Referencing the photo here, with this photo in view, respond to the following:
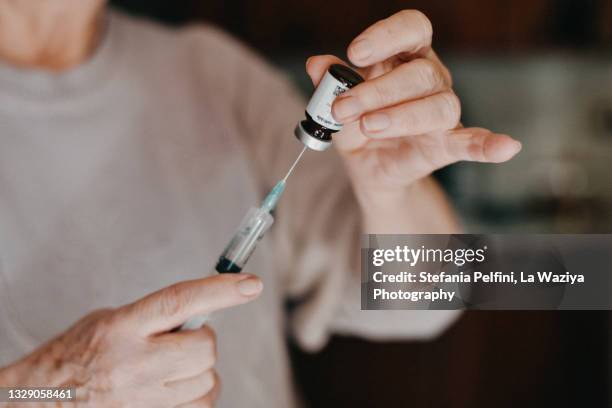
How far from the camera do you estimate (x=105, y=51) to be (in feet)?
2.48

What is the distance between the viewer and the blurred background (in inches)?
53.6

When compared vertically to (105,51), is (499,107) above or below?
above

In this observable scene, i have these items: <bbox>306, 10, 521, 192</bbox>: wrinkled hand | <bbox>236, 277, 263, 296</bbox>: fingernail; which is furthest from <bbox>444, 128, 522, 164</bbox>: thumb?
<bbox>236, 277, 263, 296</bbox>: fingernail

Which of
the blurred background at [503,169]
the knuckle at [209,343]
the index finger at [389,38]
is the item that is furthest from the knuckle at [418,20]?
the blurred background at [503,169]

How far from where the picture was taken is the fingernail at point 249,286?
0.46 meters

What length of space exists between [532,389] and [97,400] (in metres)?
1.16

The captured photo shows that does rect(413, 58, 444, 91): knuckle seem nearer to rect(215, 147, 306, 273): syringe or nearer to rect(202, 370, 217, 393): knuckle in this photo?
rect(215, 147, 306, 273): syringe

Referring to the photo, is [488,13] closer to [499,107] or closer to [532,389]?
[499,107]

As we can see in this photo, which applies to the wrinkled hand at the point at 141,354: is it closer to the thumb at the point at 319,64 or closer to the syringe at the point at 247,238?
the syringe at the point at 247,238

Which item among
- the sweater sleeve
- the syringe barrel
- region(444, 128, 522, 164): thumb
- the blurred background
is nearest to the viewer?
region(444, 128, 522, 164): thumb

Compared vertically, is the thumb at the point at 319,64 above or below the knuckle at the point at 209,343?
above

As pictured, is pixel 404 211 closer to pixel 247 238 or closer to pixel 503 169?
pixel 247 238

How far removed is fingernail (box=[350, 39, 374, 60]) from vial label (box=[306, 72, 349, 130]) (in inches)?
1.0

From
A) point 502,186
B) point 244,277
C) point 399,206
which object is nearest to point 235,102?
point 399,206
